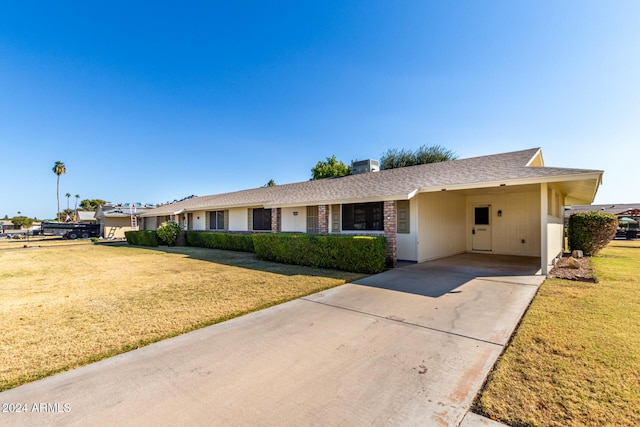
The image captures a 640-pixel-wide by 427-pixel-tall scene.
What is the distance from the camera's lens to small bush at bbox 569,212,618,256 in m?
11.1

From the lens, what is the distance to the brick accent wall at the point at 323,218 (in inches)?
478

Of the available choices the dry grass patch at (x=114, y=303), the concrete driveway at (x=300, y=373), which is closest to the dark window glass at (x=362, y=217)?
the dry grass patch at (x=114, y=303)

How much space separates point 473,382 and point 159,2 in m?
15.5

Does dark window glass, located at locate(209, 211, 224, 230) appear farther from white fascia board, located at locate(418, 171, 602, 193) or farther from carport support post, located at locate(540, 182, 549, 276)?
carport support post, located at locate(540, 182, 549, 276)

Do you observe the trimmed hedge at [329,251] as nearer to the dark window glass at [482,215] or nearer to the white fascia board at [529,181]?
the white fascia board at [529,181]

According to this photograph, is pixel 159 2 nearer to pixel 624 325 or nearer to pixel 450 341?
pixel 450 341

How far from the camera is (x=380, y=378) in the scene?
2857 mm

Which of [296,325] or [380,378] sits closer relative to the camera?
[380,378]

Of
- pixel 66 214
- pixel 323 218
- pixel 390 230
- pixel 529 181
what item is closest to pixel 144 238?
pixel 323 218

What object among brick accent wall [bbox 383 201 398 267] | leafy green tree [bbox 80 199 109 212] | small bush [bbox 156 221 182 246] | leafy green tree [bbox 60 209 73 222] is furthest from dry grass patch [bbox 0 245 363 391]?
leafy green tree [bbox 60 209 73 222]

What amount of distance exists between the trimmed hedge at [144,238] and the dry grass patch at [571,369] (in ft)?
68.8

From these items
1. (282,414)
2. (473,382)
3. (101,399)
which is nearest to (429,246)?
(473,382)

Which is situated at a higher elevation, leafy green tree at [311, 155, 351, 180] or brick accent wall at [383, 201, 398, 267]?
leafy green tree at [311, 155, 351, 180]

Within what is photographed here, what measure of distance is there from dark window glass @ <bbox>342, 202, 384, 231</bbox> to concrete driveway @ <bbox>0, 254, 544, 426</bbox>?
19.4ft
